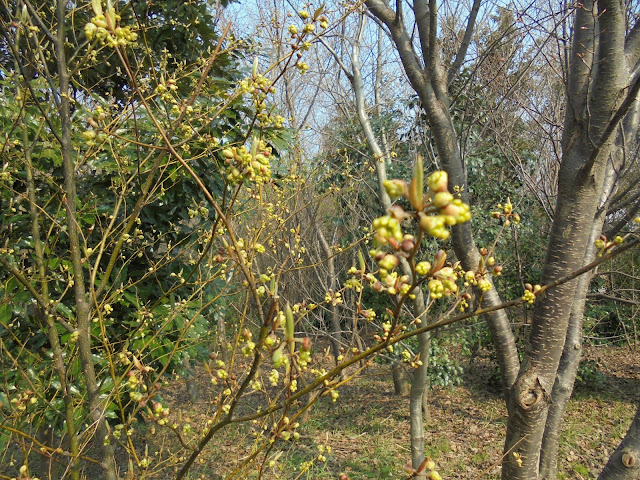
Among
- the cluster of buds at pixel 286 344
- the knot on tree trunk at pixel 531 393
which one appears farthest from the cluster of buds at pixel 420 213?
the knot on tree trunk at pixel 531 393

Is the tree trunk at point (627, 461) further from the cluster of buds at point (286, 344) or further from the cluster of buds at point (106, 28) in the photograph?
the cluster of buds at point (106, 28)

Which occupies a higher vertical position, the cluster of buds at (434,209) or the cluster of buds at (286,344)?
the cluster of buds at (434,209)

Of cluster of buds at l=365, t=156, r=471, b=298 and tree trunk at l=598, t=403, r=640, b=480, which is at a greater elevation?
cluster of buds at l=365, t=156, r=471, b=298

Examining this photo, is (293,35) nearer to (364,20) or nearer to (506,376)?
(506,376)

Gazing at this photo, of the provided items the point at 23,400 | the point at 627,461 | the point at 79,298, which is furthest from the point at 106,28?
the point at 627,461

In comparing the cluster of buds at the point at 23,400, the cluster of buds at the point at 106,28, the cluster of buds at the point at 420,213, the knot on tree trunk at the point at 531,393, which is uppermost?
the cluster of buds at the point at 106,28

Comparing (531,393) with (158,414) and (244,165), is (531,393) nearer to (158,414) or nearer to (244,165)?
(158,414)

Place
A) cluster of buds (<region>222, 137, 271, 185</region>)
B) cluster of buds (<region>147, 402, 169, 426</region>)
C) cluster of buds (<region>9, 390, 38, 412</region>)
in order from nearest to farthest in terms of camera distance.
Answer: cluster of buds (<region>222, 137, 271, 185</region>), cluster of buds (<region>147, 402, 169, 426</region>), cluster of buds (<region>9, 390, 38, 412</region>)

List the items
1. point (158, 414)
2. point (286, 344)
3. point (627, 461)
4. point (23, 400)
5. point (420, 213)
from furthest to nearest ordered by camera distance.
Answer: point (627, 461)
point (23, 400)
point (158, 414)
point (286, 344)
point (420, 213)

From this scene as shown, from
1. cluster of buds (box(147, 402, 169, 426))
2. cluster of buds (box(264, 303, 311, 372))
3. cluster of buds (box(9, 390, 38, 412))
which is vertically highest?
cluster of buds (box(264, 303, 311, 372))

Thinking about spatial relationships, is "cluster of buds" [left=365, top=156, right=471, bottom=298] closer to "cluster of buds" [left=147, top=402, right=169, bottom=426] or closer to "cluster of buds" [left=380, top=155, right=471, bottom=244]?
"cluster of buds" [left=380, top=155, right=471, bottom=244]

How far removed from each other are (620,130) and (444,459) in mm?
3540

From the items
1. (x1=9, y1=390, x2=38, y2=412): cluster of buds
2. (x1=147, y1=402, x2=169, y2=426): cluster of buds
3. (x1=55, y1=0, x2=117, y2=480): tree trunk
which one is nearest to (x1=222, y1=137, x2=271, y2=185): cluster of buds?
(x1=147, y1=402, x2=169, y2=426): cluster of buds

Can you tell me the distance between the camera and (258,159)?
82 cm
